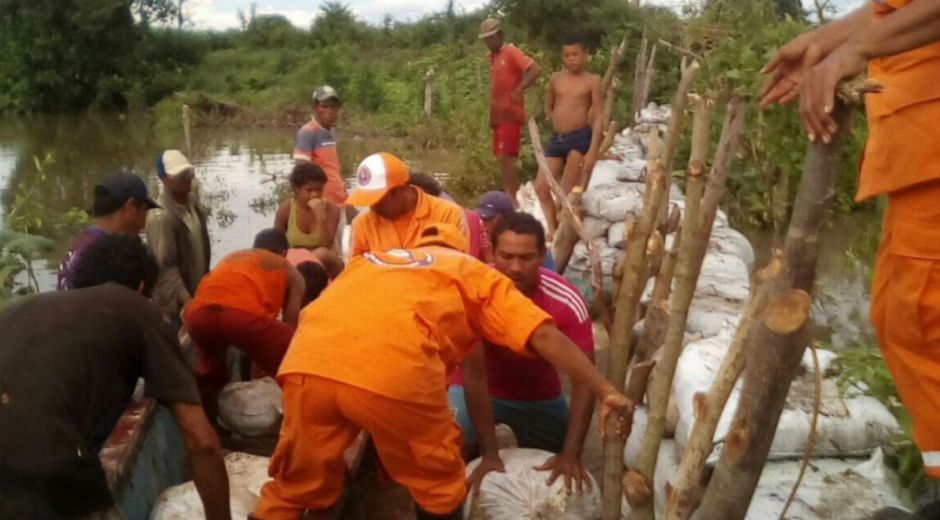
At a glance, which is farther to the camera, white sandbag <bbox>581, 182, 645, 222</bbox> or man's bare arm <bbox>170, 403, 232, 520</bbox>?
white sandbag <bbox>581, 182, 645, 222</bbox>

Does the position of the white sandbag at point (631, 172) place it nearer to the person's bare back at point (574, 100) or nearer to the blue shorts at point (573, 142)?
the blue shorts at point (573, 142)

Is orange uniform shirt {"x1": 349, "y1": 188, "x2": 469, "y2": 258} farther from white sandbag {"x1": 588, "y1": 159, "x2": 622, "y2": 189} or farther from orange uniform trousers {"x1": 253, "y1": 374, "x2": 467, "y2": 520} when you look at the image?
white sandbag {"x1": 588, "y1": 159, "x2": 622, "y2": 189}

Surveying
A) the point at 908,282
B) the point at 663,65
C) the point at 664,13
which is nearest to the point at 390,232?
the point at 908,282

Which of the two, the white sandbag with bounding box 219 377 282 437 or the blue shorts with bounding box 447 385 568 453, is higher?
the blue shorts with bounding box 447 385 568 453

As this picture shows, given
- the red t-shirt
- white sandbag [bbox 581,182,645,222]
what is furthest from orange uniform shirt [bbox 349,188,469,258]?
white sandbag [bbox 581,182,645,222]

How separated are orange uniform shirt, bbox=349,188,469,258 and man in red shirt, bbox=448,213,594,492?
0.65m

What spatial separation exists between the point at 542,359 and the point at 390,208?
0.95 meters

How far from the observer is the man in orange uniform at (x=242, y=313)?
4.06 metres

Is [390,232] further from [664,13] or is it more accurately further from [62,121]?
[62,121]

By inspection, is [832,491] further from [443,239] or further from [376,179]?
[376,179]

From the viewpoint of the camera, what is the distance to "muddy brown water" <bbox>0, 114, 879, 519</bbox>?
212 inches

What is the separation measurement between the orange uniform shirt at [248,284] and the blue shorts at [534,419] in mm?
1060

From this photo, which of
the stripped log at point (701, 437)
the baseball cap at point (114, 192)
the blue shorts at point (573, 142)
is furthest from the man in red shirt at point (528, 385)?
the blue shorts at point (573, 142)

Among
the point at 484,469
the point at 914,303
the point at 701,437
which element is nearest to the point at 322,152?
the point at 484,469
